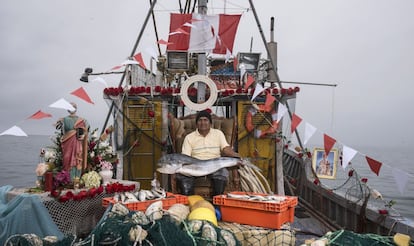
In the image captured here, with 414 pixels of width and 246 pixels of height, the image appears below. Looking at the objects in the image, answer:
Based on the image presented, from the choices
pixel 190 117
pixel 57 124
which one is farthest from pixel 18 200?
pixel 190 117

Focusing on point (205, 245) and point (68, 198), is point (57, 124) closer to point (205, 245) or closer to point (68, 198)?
point (68, 198)

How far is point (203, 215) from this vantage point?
367cm

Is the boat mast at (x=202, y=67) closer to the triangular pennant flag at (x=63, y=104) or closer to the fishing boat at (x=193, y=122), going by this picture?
the fishing boat at (x=193, y=122)

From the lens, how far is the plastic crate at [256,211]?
11.9 ft

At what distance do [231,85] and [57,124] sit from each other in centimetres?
508

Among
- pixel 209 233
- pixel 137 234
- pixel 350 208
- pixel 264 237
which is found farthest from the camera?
pixel 350 208

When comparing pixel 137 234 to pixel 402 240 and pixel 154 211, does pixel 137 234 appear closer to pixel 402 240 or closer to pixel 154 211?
pixel 154 211

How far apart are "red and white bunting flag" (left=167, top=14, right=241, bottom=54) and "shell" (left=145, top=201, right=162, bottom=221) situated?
13.6ft

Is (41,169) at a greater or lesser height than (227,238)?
greater

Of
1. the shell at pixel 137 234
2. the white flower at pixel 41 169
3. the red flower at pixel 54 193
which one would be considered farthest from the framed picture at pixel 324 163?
Result: the white flower at pixel 41 169

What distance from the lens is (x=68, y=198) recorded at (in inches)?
161

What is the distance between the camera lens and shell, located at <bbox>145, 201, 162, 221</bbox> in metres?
3.25

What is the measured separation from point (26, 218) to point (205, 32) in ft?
16.4

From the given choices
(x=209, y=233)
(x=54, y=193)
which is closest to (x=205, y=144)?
(x=54, y=193)
